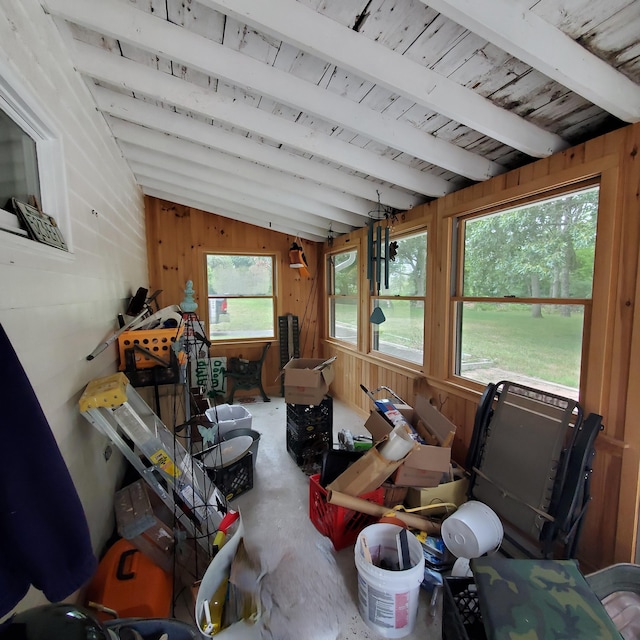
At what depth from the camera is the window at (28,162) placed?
1.14 metres

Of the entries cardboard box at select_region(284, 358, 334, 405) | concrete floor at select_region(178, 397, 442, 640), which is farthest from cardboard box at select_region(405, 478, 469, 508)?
cardboard box at select_region(284, 358, 334, 405)

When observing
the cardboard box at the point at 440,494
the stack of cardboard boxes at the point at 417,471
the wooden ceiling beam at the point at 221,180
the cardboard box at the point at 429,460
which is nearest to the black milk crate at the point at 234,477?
the stack of cardboard boxes at the point at 417,471

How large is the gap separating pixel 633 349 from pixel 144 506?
2580 mm

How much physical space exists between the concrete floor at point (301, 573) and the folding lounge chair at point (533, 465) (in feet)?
2.15

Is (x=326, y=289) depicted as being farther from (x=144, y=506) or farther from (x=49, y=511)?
(x=49, y=511)

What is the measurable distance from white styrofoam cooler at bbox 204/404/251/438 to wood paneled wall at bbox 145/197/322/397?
1.01 meters

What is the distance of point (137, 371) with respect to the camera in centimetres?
226

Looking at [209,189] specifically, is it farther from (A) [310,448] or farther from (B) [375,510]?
(B) [375,510]

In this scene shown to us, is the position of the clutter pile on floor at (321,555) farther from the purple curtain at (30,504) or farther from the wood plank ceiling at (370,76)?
the wood plank ceiling at (370,76)

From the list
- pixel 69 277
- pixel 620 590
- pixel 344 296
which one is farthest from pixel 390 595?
pixel 344 296

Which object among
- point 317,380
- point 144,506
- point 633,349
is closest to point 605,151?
point 633,349

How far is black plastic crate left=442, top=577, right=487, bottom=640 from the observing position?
1.23m

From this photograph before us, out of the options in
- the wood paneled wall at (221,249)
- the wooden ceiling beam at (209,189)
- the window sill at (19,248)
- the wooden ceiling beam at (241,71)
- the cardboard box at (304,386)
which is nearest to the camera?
the window sill at (19,248)

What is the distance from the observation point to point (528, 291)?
1998 millimetres
